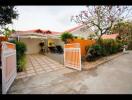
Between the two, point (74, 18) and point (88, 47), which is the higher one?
point (74, 18)

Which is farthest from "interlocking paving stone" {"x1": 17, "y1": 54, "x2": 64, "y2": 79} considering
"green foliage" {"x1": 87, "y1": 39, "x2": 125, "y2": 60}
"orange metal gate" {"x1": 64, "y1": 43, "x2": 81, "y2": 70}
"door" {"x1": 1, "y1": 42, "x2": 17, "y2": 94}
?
"green foliage" {"x1": 87, "y1": 39, "x2": 125, "y2": 60}

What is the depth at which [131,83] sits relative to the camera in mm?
5684

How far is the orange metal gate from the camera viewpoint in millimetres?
8531

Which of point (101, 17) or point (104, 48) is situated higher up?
point (101, 17)

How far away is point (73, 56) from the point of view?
909 cm

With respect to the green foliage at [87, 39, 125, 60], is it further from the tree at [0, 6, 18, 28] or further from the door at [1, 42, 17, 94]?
the door at [1, 42, 17, 94]

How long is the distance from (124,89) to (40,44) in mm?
15091

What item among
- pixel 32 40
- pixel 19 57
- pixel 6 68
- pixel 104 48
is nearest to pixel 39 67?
pixel 19 57

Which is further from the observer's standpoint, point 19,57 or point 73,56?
point 19,57

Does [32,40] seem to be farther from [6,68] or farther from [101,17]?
[6,68]

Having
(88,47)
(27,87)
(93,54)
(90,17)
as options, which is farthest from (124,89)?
(90,17)
